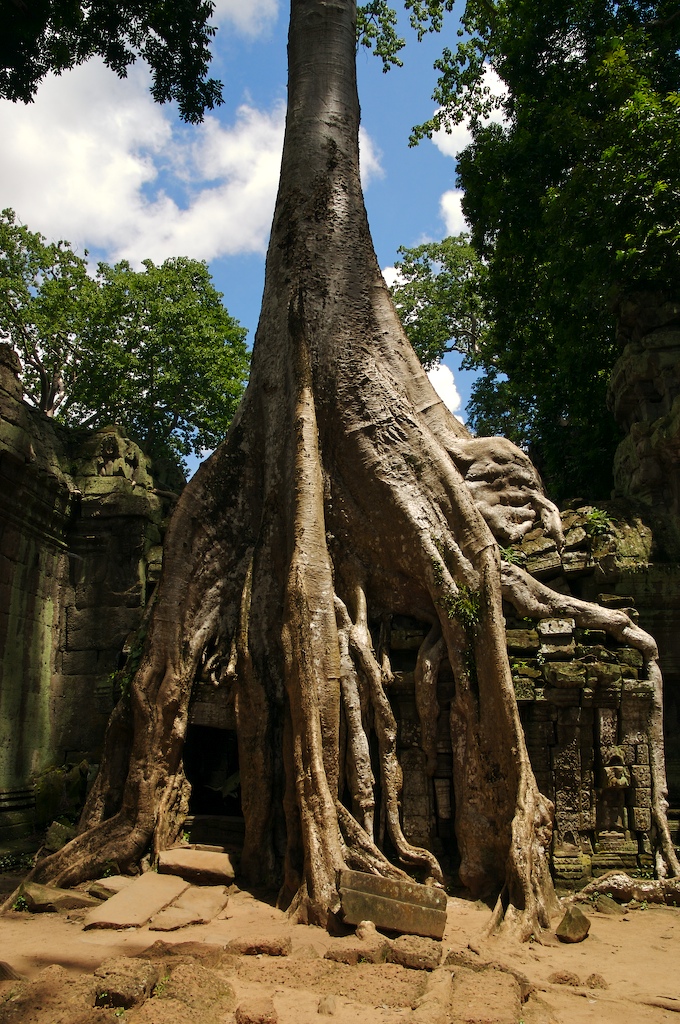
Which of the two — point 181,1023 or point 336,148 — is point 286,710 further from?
point 336,148

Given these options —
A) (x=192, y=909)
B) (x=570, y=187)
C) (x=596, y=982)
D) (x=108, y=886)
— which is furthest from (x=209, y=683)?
(x=570, y=187)

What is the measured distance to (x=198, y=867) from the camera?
457 centimetres

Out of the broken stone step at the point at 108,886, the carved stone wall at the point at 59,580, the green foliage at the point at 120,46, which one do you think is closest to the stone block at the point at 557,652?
the broken stone step at the point at 108,886

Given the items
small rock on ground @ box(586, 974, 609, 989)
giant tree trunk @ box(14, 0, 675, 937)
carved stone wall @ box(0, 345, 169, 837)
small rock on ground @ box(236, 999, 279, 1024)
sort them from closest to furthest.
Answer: small rock on ground @ box(236, 999, 279, 1024) < small rock on ground @ box(586, 974, 609, 989) < giant tree trunk @ box(14, 0, 675, 937) < carved stone wall @ box(0, 345, 169, 837)

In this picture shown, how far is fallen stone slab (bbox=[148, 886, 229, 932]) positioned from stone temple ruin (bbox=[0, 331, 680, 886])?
0.85m

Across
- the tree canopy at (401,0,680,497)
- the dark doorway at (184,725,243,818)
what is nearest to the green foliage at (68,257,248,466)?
the tree canopy at (401,0,680,497)

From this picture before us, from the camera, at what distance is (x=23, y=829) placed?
21.0ft

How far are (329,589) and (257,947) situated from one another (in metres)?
2.14

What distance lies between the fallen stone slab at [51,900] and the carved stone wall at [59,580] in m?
1.85

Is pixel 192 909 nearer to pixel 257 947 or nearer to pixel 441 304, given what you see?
pixel 257 947

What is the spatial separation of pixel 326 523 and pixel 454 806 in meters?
2.12

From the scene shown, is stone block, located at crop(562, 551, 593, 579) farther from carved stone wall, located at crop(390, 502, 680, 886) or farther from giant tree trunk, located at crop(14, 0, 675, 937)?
carved stone wall, located at crop(390, 502, 680, 886)

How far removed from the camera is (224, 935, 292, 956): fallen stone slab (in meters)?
3.41

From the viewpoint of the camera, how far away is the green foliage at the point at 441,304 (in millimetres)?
18797
